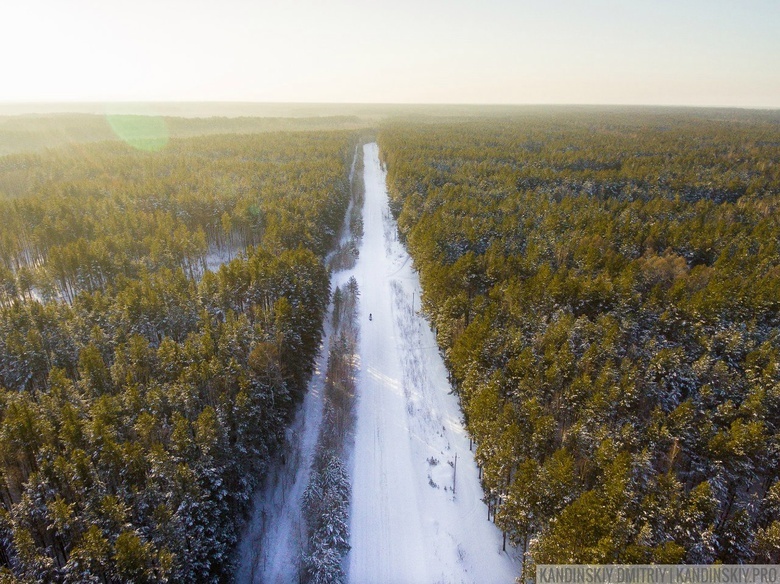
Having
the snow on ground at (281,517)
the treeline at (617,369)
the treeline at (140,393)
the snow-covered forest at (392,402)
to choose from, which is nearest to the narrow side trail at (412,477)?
the snow-covered forest at (392,402)

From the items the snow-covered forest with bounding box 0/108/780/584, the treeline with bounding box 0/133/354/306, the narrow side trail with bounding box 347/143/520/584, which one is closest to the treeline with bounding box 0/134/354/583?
the snow-covered forest with bounding box 0/108/780/584

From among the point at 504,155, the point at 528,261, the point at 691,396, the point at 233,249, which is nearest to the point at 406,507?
the point at 691,396

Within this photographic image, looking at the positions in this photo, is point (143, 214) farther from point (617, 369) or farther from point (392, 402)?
point (617, 369)

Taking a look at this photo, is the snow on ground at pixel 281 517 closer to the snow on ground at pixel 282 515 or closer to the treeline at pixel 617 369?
the snow on ground at pixel 282 515

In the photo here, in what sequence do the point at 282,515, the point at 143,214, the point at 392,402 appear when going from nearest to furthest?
1. the point at 282,515
2. the point at 392,402
3. the point at 143,214

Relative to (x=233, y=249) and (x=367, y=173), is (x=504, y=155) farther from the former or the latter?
(x=233, y=249)

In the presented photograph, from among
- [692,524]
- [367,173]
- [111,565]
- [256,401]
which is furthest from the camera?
[367,173]

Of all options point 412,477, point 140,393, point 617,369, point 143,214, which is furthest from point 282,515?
point 143,214

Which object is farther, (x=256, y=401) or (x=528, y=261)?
(x=528, y=261)
